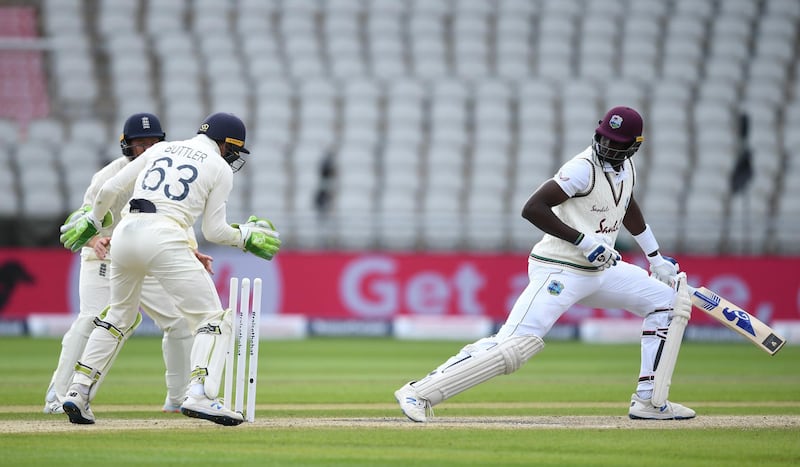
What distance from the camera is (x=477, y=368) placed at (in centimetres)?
744

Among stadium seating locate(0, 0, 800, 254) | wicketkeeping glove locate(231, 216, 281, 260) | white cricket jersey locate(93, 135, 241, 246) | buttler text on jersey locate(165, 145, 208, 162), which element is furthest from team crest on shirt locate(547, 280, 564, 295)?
stadium seating locate(0, 0, 800, 254)

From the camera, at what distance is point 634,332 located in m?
19.5

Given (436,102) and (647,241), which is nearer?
(647,241)

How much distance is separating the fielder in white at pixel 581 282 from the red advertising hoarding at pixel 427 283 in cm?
1087

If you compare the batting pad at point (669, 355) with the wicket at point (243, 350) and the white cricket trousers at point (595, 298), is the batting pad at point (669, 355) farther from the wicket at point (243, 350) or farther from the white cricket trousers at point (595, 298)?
the wicket at point (243, 350)

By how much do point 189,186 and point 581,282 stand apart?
8.45 ft

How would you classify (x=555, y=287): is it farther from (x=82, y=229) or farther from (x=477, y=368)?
(x=82, y=229)

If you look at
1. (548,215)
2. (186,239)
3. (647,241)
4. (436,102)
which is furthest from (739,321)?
(436,102)

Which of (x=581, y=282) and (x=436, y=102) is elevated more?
(x=436, y=102)

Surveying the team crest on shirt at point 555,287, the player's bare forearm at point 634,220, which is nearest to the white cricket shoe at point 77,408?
the team crest on shirt at point 555,287

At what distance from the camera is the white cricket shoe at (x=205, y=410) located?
699cm

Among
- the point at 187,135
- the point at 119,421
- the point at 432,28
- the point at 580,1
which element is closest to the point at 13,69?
the point at 187,135

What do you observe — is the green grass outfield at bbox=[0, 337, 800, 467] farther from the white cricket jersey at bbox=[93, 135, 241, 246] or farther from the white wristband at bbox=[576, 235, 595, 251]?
the white cricket jersey at bbox=[93, 135, 241, 246]

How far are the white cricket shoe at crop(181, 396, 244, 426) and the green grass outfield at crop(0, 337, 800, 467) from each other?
87 millimetres
